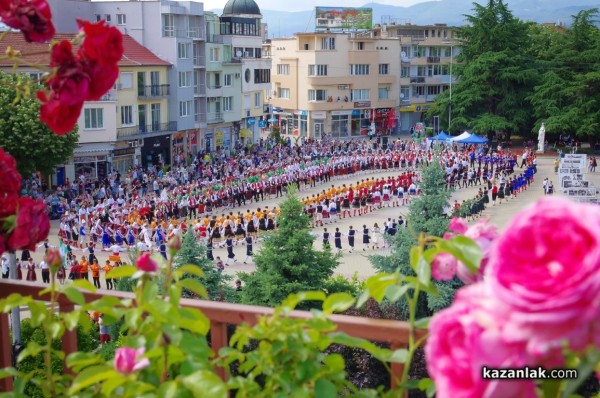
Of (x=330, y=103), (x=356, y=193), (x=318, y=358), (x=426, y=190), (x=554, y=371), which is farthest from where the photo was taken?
(x=330, y=103)

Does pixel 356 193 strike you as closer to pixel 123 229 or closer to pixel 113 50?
pixel 123 229

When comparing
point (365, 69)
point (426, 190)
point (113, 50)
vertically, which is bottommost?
point (426, 190)

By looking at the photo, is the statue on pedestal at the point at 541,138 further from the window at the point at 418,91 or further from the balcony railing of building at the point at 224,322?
the balcony railing of building at the point at 224,322

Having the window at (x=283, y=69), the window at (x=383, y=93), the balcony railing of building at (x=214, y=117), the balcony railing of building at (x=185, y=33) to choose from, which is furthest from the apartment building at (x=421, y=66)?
the balcony railing of building at (x=185, y=33)

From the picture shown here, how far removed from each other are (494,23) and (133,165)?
96.2 ft

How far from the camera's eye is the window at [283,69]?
62.9 m

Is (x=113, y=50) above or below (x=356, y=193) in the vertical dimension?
above

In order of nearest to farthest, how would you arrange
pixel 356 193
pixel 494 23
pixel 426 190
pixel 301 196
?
pixel 426 190, pixel 356 193, pixel 301 196, pixel 494 23

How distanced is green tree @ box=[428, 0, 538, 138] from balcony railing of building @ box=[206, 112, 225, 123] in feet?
53.1

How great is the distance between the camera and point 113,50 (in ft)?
8.01

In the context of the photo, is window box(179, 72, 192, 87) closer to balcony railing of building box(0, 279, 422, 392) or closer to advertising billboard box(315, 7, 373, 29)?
advertising billboard box(315, 7, 373, 29)

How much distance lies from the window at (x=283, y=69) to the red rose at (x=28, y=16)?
60.9 metres

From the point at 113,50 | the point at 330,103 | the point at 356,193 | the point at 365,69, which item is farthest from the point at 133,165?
the point at 113,50

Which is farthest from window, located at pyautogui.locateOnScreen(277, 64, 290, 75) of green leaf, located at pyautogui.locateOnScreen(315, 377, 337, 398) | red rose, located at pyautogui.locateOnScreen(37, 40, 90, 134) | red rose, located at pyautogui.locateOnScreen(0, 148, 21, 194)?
green leaf, located at pyautogui.locateOnScreen(315, 377, 337, 398)
